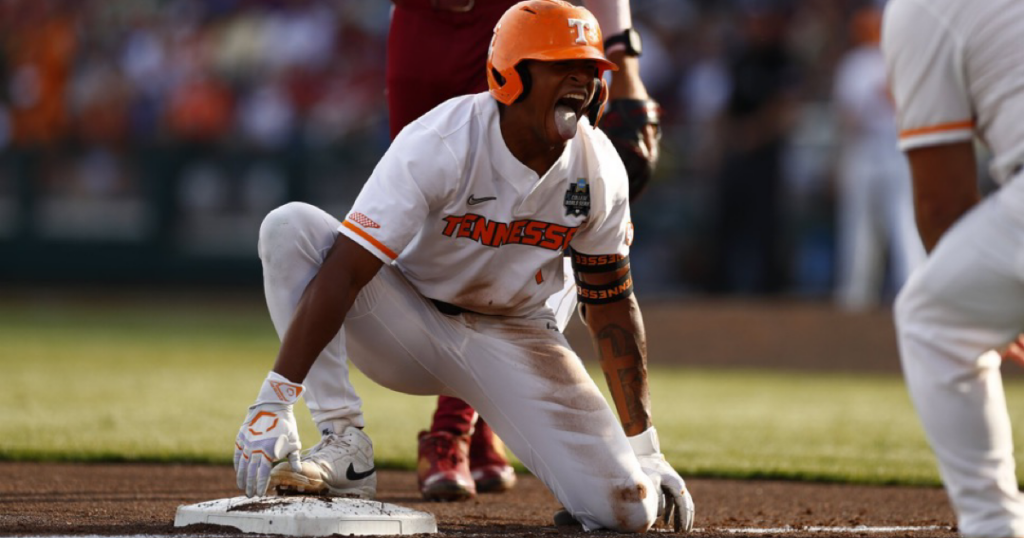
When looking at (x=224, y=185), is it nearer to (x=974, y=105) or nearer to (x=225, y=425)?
(x=225, y=425)

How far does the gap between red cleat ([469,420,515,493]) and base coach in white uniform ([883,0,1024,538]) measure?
236 cm

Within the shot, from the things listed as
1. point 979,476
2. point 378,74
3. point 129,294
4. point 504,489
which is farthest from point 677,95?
point 979,476

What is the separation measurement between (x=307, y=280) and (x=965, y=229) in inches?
78.9

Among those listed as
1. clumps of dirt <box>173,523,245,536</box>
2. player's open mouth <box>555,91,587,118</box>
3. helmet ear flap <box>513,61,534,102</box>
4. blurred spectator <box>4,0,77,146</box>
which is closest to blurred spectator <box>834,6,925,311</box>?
player's open mouth <box>555,91,587,118</box>

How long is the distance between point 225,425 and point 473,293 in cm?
297

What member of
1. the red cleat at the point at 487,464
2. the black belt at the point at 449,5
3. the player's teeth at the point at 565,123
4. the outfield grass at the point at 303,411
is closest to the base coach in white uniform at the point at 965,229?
the player's teeth at the point at 565,123

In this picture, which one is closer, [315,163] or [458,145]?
[458,145]

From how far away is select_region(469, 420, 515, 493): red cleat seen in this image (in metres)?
5.23

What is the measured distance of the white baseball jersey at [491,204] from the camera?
13.1 feet

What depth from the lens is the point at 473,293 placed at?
4332 millimetres

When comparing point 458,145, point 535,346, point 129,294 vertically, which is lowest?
point 129,294

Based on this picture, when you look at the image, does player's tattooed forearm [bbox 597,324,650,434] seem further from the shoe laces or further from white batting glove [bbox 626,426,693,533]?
the shoe laces

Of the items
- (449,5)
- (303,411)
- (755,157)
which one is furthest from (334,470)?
(755,157)

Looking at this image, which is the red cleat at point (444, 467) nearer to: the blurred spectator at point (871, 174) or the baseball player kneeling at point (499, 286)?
the baseball player kneeling at point (499, 286)
